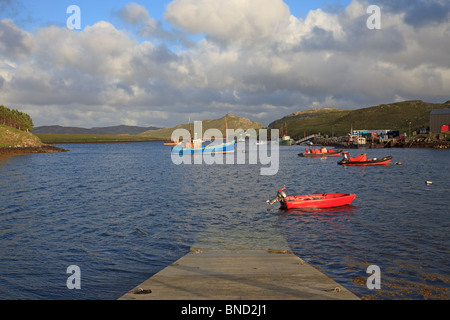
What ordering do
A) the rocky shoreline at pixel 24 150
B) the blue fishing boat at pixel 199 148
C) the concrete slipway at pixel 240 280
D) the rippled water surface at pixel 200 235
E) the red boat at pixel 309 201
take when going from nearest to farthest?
the concrete slipway at pixel 240 280 → the rippled water surface at pixel 200 235 → the red boat at pixel 309 201 → the rocky shoreline at pixel 24 150 → the blue fishing boat at pixel 199 148

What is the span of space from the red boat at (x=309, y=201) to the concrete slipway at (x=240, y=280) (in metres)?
15.4

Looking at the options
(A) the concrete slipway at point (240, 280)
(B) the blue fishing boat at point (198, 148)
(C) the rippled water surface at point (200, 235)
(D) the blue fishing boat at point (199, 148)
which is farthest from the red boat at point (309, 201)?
(D) the blue fishing boat at point (199, 148)

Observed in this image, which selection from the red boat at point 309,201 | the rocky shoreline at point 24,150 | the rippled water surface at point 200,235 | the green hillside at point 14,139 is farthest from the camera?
the green hillside at point 14,139

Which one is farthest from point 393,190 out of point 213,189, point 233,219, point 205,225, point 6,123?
point 6,123

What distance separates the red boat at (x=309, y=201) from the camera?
35.8 m

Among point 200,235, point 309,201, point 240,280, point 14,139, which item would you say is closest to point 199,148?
point 14,139

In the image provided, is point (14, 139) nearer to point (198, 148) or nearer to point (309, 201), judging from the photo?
point (198, 148)

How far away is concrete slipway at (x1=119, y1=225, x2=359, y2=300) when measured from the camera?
12805mm

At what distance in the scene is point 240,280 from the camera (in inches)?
571

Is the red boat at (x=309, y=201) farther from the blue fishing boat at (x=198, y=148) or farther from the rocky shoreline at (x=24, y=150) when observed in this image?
the rocky shoreline at (x=24, y=150)
